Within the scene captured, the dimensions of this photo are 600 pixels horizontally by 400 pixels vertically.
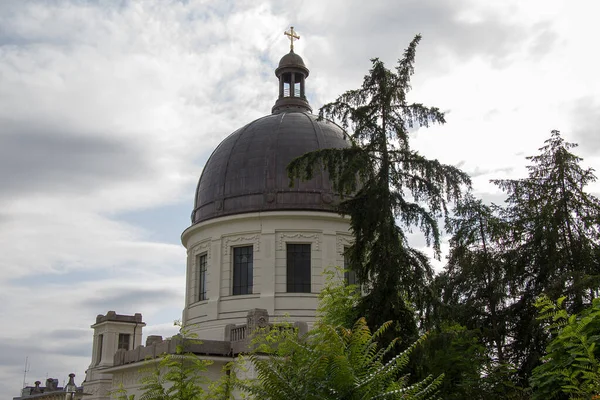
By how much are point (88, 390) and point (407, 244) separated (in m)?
25.4

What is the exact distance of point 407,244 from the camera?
1928cm

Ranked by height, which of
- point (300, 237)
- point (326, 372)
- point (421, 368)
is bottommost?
point (326, 372)

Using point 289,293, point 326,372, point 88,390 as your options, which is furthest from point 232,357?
point 326,372

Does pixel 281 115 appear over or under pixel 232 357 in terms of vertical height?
over

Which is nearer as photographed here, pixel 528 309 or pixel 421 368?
pixel 421 368

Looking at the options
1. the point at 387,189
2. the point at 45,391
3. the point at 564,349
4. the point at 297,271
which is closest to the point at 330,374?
the point at 564,349

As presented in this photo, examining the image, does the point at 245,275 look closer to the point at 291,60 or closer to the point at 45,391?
the point at 291,60

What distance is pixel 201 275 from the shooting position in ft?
121

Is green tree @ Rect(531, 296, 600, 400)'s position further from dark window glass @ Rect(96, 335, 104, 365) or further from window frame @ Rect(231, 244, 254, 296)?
dark window glass @ Rect(96, 335, 104, 365)

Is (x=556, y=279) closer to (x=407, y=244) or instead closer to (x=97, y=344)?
(x=407, y=244)

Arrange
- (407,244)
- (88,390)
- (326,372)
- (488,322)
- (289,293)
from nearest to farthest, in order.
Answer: (326,372) → (407,244) → (488,322) → (289,293) → (88,390)

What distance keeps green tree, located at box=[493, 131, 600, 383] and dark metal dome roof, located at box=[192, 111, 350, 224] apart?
12.2 metres

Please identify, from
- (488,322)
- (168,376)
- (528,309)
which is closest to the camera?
(168,376)

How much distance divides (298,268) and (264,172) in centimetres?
542
